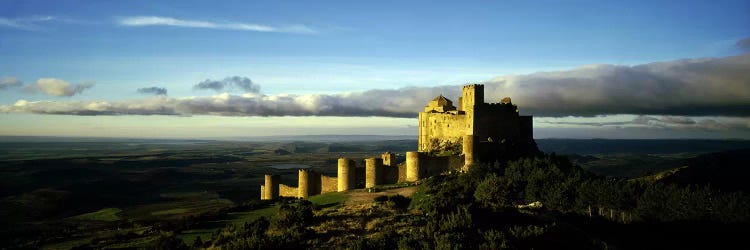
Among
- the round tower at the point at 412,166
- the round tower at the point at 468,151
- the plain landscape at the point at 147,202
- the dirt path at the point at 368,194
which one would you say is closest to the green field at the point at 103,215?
the plain landscape at the point at 147,202

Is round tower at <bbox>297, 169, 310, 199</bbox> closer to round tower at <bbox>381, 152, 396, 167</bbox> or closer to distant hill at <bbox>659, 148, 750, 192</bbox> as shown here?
round tower at <bbox>381, 152, 396, 167</bbox>

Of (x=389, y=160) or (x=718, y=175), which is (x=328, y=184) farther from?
(x=718, y=175)

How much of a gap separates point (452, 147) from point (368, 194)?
38.3ft

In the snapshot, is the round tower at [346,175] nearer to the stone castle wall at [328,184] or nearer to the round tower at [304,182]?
the stone castle wall at [328,184]

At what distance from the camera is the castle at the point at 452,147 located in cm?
4988

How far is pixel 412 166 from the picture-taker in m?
49.8

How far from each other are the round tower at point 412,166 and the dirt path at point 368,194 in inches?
108

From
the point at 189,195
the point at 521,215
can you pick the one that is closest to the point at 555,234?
the point at 521,215

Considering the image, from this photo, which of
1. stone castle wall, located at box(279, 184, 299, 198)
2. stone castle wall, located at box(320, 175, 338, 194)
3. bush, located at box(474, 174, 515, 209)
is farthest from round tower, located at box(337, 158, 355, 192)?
bush, located at box(474, 174, 515, 209)

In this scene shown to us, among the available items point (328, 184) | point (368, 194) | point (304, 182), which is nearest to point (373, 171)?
point (368, 194)

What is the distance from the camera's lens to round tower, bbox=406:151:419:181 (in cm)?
4953

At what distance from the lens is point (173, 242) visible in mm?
38500

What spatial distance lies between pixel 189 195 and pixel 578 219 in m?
98.3

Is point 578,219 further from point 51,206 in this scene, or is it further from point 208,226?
point 51,206
